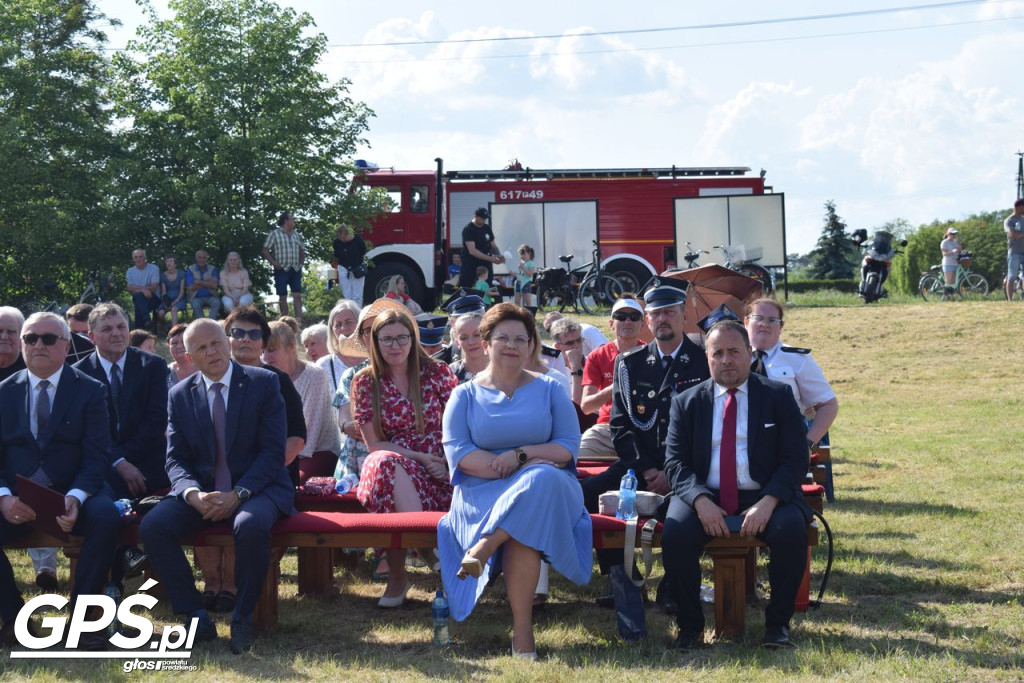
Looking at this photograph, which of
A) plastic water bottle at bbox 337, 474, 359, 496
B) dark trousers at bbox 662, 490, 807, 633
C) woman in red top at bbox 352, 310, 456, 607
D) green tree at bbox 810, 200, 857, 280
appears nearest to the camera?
dark trousers at bbox 662, 490, 807, 633

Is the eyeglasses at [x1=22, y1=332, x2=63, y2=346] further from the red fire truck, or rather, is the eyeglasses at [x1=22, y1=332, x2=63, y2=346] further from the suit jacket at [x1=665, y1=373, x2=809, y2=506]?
the red fire truck

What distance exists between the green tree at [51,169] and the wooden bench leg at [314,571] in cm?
1599

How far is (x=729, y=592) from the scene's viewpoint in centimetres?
516

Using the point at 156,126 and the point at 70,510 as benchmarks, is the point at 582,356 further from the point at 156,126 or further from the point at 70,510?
the point at 156,126

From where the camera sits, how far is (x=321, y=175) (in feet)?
70.5

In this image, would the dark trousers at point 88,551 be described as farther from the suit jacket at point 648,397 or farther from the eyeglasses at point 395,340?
the suit jacket at point 648,397

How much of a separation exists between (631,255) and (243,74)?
26.0 feet

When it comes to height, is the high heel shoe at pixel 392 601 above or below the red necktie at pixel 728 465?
below

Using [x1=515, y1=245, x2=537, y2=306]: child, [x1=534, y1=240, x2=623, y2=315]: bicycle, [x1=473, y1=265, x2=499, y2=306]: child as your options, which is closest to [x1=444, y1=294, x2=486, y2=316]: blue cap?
[x1=473, y1=265, x2=499, y2=306]: child

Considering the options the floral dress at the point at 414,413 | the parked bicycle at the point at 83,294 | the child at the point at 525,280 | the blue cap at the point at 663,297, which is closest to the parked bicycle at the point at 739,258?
the child at the point at 525,280

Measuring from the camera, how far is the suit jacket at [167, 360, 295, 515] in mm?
5488

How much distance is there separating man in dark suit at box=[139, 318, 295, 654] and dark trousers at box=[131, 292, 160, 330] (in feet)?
41.0

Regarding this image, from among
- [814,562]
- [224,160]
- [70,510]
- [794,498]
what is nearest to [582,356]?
[814,562]

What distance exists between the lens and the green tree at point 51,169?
2075 cm
